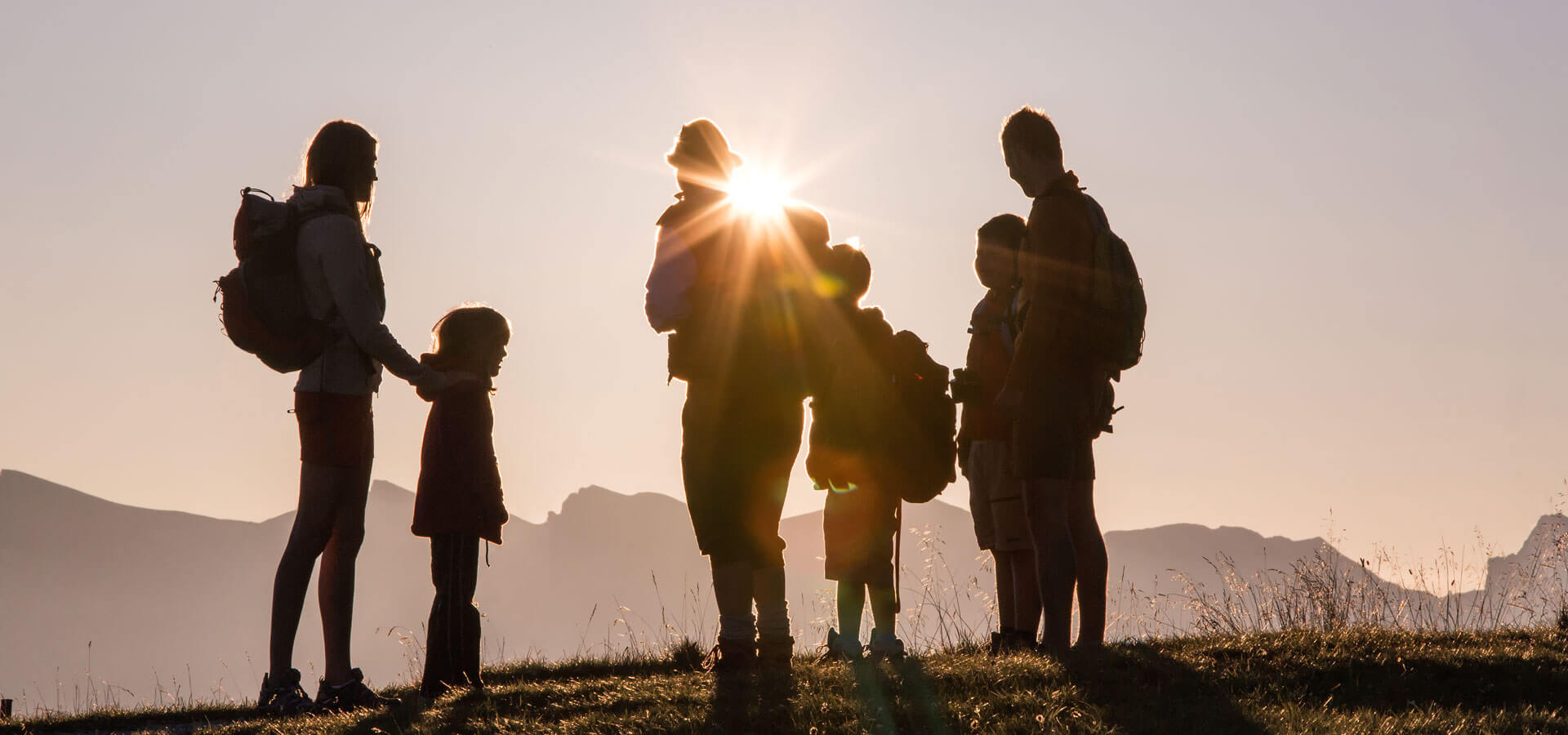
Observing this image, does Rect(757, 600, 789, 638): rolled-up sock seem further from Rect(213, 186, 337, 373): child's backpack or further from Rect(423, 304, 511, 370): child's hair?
Rect(213, 186, 337, 373): child's backpack

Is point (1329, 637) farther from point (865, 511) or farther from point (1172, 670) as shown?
point (865, 511)

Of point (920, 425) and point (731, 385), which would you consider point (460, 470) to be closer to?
point (731, 385)

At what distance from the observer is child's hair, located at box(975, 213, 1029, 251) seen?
22.4 ft

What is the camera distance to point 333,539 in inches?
234

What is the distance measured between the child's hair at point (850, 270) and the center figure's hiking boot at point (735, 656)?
159 cm

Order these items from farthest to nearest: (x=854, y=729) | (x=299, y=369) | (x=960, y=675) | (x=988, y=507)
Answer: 1. (x=988, y=507)
2. (x=299, y=369)
3. (x=960, y=675)
4. (x=854, y=729)

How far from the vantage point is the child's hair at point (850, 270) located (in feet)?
20.3

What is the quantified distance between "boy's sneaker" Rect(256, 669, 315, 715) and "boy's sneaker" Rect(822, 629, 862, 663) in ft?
6.99

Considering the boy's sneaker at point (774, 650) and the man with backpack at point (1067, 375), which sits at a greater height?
the man with backpack at point (1067, 375)

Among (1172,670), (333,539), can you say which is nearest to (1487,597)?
(1172,670)

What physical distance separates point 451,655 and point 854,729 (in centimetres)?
234

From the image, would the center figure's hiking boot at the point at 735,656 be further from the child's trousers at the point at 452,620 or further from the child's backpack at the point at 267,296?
the child's backpack at the point at 267,296

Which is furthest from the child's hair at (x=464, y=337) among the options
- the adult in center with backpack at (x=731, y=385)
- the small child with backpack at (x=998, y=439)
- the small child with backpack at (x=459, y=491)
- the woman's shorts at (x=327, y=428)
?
the small child with backpack at (x=998, y=439)

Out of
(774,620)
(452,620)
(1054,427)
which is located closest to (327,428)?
(452,620)
